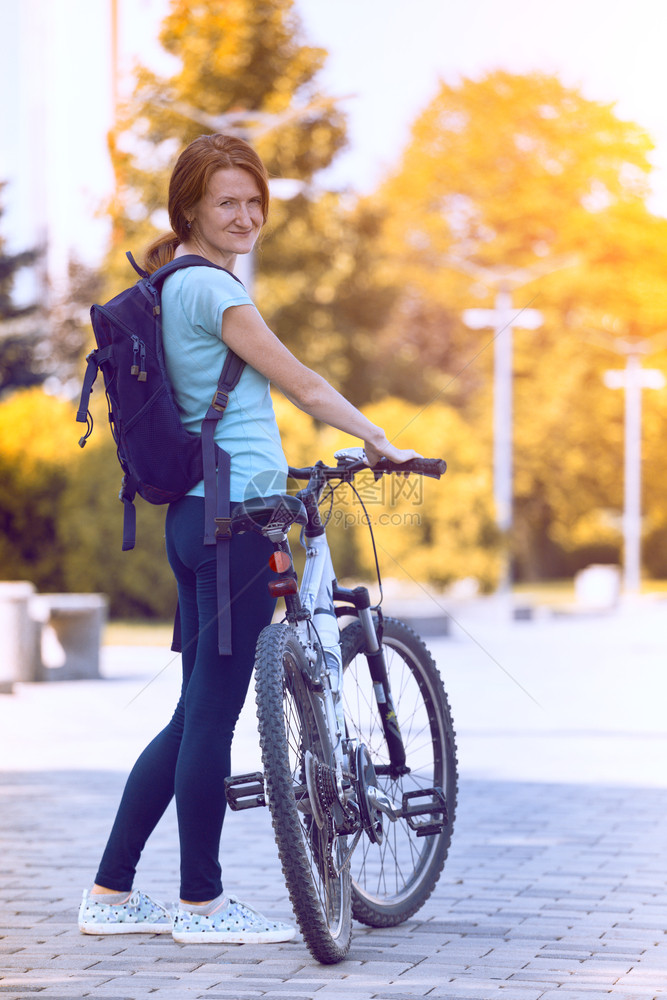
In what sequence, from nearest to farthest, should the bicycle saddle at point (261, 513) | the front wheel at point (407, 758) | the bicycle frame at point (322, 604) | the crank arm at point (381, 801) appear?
the bicycle saddle at point (261, 513) < the bicycle frame at point (322, 604) < the crank arm at point (381, 801) < the front wheel at point (407, 758)

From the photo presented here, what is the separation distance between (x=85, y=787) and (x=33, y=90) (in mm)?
38548

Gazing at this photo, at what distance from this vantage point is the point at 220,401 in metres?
3.88

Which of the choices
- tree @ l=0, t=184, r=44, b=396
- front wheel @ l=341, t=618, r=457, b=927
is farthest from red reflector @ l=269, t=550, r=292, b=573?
tree @ l=0, t=184, r=44, b=396

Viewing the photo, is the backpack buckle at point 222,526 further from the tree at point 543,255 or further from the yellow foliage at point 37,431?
the tree at point 543,255

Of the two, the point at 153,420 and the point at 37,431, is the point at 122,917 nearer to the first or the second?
the point at 153,420

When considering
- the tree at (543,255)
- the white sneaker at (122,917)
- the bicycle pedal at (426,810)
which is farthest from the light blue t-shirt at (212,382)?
the tree at (543,255)

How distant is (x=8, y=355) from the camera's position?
38.2 m

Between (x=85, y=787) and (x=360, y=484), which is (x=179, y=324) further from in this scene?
(x=85, y=787)

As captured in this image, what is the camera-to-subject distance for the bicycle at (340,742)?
3672 millimetres

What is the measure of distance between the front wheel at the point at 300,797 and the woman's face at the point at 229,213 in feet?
3.17

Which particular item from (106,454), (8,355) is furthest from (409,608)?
(8,355)

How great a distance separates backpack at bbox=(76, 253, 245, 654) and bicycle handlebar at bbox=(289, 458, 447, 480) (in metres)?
0.33

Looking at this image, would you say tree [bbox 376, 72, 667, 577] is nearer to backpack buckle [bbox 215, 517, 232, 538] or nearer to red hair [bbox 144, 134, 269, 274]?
red hair [bbox 144, 134, 269, 274]

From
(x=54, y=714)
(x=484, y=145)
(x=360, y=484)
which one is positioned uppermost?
(x=484, y=145)
